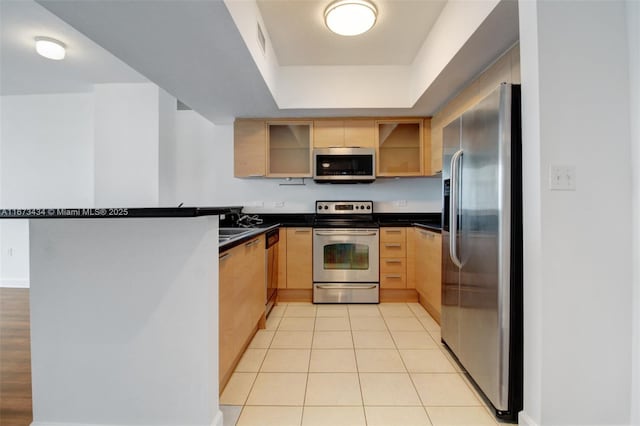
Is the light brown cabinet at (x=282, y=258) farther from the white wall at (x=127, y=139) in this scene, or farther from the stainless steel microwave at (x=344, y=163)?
the white wall at (x=127, y=139)

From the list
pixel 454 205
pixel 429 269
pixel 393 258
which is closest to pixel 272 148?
pixel 393 258

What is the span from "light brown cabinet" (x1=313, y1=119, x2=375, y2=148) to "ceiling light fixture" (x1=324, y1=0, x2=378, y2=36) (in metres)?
1.37

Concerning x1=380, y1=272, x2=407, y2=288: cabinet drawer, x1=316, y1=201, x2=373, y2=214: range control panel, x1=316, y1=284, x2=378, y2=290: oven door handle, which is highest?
x1=316, y1=201, x2=373, y2=214: range control panel

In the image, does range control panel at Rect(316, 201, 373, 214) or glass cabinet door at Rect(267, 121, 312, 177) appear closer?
glass cabinet door at Rect(267, 121, 312, 177)

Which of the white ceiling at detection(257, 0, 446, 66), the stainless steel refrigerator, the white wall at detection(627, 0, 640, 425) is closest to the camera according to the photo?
the white wall at detection(627, 0, 640, 425)

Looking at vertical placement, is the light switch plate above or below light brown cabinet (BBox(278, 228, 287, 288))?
above

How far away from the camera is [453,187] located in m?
1.84

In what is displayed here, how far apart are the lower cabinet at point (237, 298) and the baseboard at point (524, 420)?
4.92 ft

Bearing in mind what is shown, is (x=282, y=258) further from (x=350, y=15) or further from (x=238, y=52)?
(x=350, y=15)

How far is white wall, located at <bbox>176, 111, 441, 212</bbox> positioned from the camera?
379 cm

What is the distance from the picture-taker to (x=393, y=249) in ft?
10.8

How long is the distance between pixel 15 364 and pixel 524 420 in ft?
9.99

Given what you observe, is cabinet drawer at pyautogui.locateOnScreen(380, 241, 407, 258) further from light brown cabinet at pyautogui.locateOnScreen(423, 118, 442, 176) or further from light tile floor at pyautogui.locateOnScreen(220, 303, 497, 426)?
light brown cabinet at pyautogui.locateOnScreen(423, 118, 442, 176)

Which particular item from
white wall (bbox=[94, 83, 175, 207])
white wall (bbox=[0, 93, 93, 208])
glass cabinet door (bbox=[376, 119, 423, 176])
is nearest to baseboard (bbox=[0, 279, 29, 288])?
white wall (bbox=[0, 93, 93, 208])
